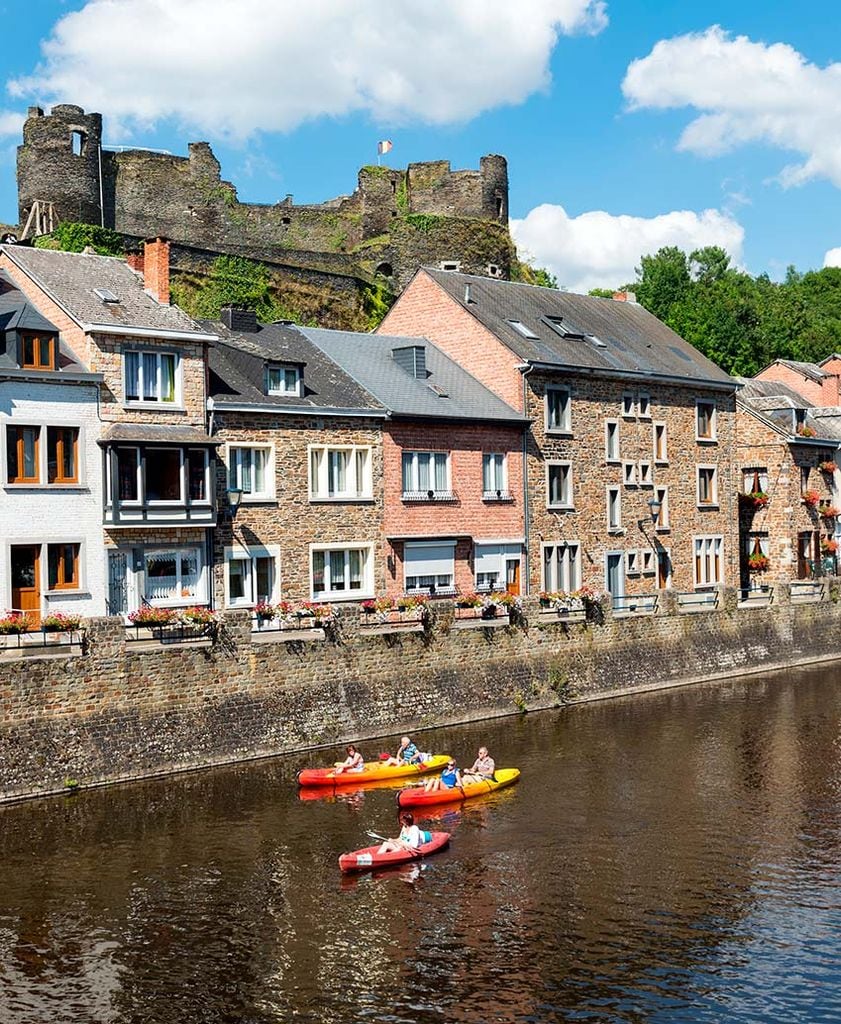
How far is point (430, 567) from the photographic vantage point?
46.9 metres

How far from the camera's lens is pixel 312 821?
29.7 m

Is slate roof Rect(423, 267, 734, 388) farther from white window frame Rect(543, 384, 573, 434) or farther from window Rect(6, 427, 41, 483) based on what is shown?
window Rect(6, 427, 41, 483)

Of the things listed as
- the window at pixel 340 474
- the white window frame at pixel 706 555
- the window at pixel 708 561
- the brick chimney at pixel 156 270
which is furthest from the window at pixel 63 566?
the window at pixel 708 561

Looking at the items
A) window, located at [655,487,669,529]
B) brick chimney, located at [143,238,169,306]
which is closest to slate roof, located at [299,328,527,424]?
brick chimney, located at [143,238,169,306]

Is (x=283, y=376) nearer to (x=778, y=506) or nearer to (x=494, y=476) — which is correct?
(x=494, y=476)

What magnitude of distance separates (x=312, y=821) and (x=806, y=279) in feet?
353

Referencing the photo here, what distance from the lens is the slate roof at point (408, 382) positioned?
4725 cm

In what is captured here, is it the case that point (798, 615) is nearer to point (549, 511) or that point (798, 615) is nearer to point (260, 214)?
point (549, 511)

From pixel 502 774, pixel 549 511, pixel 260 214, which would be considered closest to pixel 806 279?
pixel 260 214

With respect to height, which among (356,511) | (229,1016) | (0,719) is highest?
(356,511)

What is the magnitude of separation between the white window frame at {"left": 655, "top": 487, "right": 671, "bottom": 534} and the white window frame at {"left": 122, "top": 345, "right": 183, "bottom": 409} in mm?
24160

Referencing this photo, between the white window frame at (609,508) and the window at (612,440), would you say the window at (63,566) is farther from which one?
the window at (612,440)

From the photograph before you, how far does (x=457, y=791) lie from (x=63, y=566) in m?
13.7

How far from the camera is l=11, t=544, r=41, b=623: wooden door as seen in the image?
1444 inches
